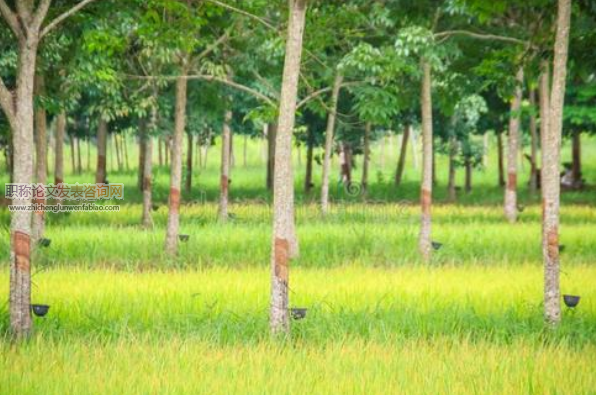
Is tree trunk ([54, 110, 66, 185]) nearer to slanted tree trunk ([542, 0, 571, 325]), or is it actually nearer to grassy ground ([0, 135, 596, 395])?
grassy ground ([0, 135, 596, 395])

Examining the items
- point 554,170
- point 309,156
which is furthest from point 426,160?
point 309,156

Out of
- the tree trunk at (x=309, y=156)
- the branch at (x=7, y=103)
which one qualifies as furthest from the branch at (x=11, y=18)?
the tree trunk at (x=309, y=156)

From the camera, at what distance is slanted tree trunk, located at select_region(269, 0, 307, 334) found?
1143 cm

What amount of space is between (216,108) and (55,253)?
722 centimetres

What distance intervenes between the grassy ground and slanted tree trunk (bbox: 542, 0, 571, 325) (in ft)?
1.36

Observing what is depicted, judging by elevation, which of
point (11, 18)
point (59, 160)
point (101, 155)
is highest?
point (11, 18)

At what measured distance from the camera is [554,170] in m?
12.1

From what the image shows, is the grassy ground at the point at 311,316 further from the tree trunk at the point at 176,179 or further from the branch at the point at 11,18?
the branch at the point at 11,18

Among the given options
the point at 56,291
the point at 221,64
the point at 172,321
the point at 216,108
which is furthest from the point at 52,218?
the point at 172,321

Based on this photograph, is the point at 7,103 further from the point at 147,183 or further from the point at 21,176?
the point at 147,183

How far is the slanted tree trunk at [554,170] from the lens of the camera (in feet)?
39.8

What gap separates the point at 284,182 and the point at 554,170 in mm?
3533

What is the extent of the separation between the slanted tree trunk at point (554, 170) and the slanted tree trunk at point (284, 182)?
3392 millimetres

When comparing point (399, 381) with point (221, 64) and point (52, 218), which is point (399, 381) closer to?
point (221, 64)
